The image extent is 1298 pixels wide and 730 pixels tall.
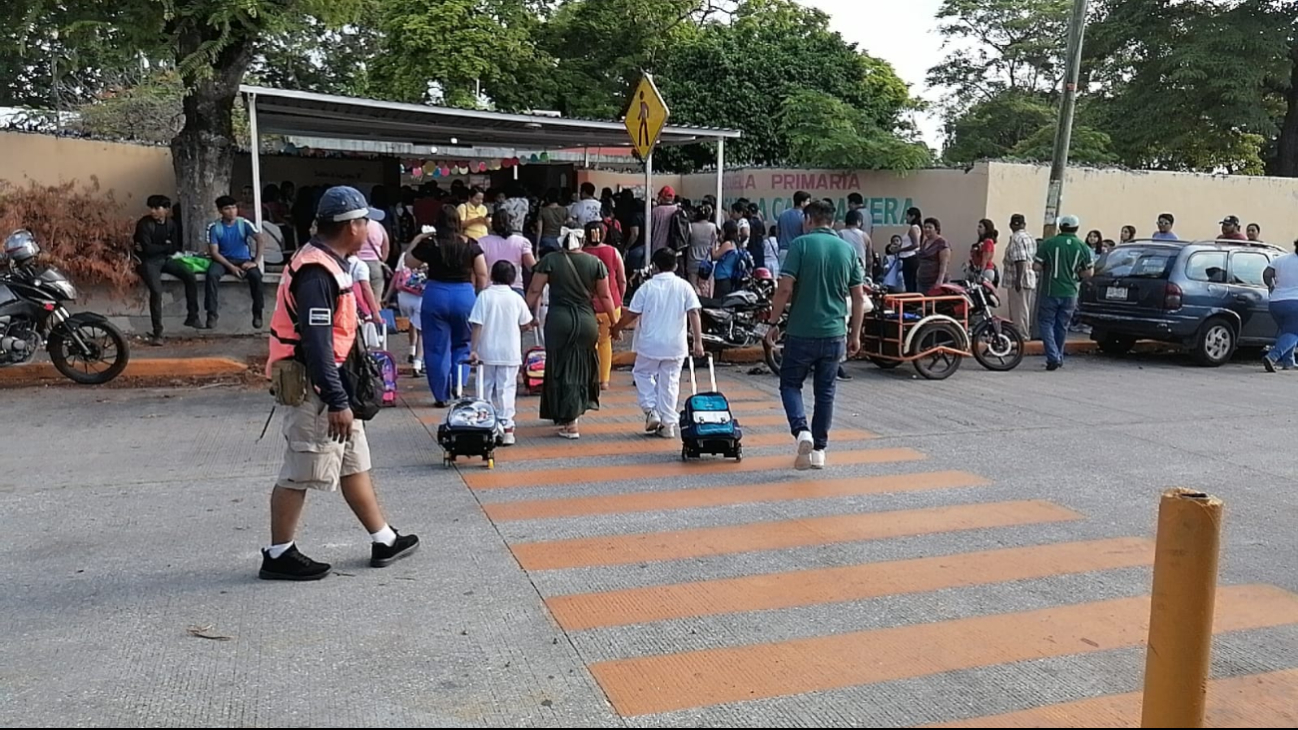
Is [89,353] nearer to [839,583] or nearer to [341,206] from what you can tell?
[341,206]

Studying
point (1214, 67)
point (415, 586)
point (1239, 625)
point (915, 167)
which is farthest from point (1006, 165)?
point (415, 586)

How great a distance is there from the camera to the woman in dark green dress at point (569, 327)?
8.09 m

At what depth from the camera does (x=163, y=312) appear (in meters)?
13.0

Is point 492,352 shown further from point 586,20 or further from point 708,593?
point 586,20

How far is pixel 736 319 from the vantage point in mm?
12344

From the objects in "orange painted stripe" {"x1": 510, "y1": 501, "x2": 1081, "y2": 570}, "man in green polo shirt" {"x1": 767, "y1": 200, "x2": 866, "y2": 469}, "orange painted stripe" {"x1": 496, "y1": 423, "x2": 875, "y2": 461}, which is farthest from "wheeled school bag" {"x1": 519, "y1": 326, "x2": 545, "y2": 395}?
"orange painted stripe" {"x1": 510, "y1": 501, "x2": 1081, "y2": 570}

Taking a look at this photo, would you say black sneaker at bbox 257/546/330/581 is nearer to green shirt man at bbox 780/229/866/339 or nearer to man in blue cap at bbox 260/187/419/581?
man in blue cap at bbox 260/187/419/581

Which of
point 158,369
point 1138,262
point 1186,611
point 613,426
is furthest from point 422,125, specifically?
point 1186,611

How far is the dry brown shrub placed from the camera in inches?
488

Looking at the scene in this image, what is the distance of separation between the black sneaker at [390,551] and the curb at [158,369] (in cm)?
641

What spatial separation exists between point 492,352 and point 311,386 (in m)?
3.08

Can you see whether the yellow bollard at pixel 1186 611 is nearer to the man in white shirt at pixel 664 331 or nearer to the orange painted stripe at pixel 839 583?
the orange painted stripe at pixel 839 583

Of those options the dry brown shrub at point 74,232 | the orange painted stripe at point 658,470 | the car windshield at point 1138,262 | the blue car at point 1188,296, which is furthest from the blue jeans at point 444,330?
the car windshield at point 1138,262

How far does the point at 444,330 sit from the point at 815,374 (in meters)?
3.43
